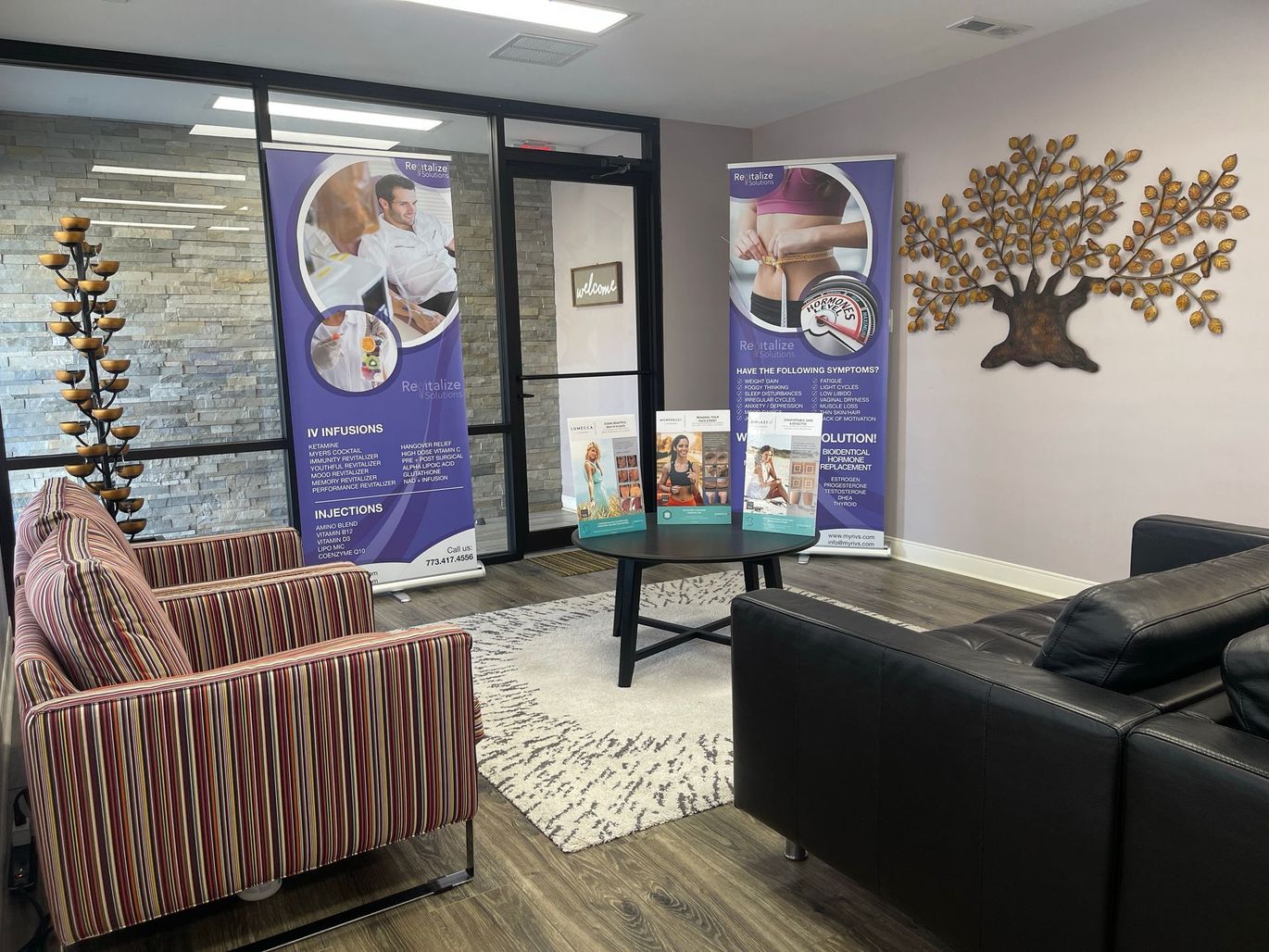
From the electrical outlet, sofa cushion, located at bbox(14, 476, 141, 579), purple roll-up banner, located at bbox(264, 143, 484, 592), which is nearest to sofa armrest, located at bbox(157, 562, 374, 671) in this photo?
sofa cushion, located at bbox(14, 476, 141, 579)

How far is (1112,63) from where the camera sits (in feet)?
12.8

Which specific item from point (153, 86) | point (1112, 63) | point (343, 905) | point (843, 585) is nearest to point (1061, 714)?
A: point (343, 905)

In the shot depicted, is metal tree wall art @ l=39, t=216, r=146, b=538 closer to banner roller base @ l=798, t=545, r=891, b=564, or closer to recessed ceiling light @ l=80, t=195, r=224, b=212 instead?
recessed ceiling light @ l=80, t=195, r=224, b=212

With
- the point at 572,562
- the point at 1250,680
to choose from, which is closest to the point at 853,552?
the point at 572,562

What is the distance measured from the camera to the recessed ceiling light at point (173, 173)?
4047mm

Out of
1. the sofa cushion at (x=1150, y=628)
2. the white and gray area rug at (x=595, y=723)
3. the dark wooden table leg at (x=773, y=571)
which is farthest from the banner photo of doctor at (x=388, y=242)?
the sofa cushion at (x=1150, y=628)

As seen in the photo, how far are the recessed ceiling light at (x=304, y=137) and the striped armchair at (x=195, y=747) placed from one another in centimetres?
286

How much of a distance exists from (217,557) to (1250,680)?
2.79 m

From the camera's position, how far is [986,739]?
1511mm

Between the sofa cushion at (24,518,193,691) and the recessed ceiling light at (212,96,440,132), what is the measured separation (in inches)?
128

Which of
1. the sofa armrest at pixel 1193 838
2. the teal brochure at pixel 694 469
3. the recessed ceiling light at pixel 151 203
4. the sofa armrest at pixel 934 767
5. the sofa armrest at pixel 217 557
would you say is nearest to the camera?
the sofa armrest at pixel 1193 838

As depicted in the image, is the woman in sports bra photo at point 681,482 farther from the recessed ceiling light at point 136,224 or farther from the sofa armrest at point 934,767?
the recessed ceiling light at point 136,224

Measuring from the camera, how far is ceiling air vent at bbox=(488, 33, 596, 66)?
3.97 m

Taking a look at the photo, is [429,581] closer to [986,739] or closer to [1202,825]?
[986,739]
